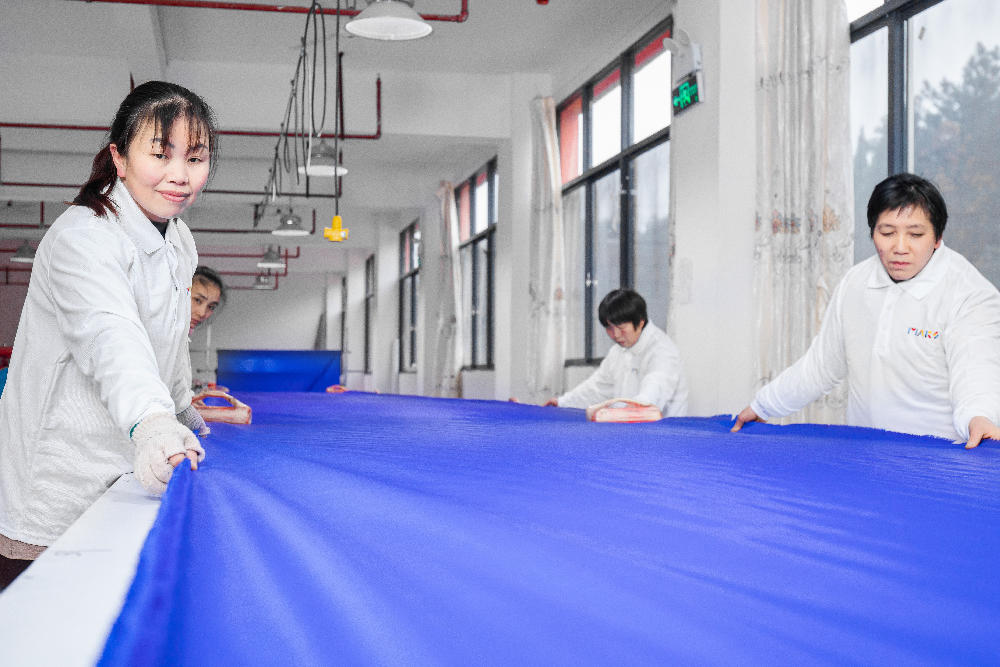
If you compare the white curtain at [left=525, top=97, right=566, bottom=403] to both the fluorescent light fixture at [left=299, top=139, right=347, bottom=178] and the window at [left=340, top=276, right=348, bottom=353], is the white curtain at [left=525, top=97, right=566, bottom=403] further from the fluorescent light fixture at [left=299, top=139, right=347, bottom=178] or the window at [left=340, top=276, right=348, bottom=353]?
the window at [left=340, top=276, right=348, bottom=353]

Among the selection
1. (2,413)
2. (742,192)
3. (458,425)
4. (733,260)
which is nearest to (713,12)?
(742,192)

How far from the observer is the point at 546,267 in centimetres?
750

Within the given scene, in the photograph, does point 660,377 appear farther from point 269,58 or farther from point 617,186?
point 269,58

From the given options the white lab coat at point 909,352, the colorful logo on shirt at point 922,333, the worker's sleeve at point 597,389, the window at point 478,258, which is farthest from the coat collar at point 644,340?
the window at point 478,258

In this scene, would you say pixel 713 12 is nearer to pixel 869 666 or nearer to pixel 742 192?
pixel 742 192

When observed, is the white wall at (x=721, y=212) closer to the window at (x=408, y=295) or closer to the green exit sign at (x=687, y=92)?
the green exit sign at (x=687, y=92)

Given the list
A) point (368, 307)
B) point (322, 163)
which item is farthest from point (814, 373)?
point (368, 307)

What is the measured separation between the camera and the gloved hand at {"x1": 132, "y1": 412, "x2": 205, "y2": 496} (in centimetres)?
105

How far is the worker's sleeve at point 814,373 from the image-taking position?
2625 millimetres

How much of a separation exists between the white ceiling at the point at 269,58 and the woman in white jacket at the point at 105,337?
503 cm

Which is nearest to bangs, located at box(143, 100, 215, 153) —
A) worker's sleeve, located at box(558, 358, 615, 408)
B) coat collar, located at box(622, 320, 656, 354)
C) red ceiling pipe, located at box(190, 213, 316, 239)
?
coat collar, located at box(622, 320, 656, 354)

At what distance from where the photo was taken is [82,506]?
1259mm

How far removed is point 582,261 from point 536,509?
678cm

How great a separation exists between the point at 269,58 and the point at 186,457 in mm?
6939
